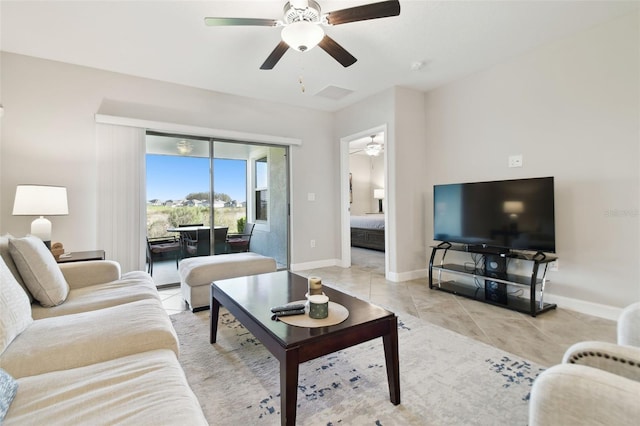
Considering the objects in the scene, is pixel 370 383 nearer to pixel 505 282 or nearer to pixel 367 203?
pixel 505 282

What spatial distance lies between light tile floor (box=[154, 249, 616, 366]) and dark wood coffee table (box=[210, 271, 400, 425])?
3.67ft

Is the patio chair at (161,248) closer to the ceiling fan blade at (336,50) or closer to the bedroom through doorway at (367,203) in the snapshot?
the bedroom through doorway at (367,203)

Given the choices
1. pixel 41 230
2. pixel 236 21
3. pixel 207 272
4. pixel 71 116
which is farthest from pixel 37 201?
pixel 236 21

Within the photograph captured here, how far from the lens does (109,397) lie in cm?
91

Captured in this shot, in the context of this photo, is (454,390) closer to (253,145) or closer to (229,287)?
(229,287)

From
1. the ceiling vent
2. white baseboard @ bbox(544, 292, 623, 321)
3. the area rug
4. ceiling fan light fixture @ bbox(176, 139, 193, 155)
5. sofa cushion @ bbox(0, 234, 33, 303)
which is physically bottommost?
the area rug

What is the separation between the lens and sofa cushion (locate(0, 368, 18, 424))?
83 cm

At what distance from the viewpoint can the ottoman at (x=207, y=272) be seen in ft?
9.46

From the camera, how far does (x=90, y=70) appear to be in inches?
137

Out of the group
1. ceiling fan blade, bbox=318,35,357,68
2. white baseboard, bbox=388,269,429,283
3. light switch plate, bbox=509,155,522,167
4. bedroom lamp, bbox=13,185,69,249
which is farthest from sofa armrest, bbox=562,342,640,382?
bedroom lamp, bbox=13,185,69,249

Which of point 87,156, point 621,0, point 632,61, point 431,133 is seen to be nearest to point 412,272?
point 431,133

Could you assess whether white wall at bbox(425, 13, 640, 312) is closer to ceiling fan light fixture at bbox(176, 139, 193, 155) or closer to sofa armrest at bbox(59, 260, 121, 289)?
ceiling fan light fixture at bbox(176, 139, 193, 155)

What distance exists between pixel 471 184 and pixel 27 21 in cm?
460

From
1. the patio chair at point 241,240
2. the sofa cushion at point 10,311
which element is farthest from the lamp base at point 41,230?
the patio chair at point 241,240
